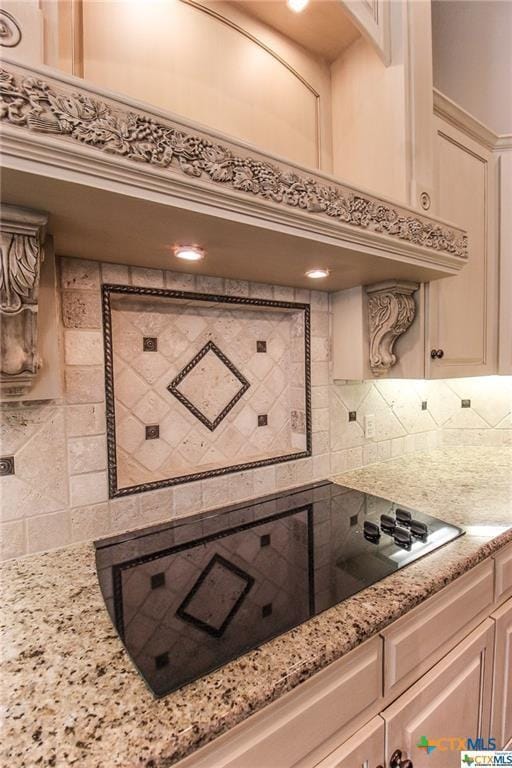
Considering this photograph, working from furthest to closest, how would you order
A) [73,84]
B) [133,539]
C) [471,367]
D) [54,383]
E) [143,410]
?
[471,367]
[143,410]
[133,539]
[54,383]
[73,84]

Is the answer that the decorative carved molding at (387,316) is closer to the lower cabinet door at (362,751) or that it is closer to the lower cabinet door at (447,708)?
the lower cabinet door at (447,708)

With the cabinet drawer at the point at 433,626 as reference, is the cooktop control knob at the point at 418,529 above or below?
above

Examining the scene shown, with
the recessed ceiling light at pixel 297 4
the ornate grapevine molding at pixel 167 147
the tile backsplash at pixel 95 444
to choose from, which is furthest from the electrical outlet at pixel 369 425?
the recessed ceiling light at pixel 297 4

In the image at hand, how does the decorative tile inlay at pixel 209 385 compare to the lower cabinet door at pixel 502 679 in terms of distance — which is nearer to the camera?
the lower cabinet door at pixel 502 679

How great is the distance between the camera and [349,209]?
2.89 feet

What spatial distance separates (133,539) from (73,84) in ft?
3.25

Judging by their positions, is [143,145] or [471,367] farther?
[471,367]

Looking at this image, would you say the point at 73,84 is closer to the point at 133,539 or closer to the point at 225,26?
the point at 225,26

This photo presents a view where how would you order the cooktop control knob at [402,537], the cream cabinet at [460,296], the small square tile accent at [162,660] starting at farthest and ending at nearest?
the cream cabinet at [460,296] < the cooktop control knob at [402,537] < the small square tile accent at [162,660]

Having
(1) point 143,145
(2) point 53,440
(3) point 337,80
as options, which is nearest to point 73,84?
(1) point 143,145

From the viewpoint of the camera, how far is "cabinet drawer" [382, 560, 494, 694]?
72 centimetres

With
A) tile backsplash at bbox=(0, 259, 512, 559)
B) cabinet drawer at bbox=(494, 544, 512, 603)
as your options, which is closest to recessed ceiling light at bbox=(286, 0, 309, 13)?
tile backsplash at bbox=(0, 259, 512, 559)

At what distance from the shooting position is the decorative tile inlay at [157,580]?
0.81 metres

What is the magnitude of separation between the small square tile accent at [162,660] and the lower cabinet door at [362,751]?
33cm
